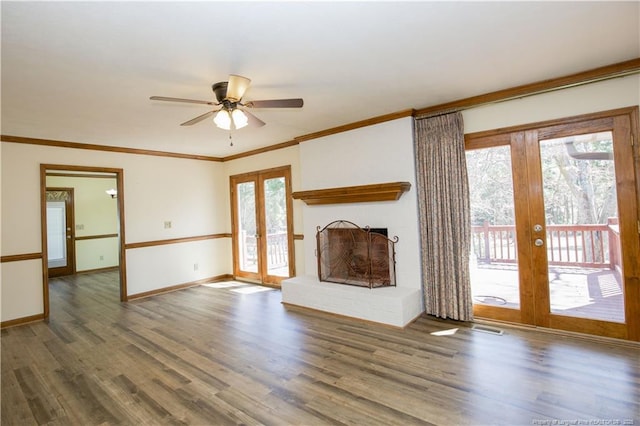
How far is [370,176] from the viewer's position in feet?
13.8

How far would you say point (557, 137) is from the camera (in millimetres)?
3180

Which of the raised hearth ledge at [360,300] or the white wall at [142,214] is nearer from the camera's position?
the raised hearth ledge at [360,300]

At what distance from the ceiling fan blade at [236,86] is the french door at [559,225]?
252cm

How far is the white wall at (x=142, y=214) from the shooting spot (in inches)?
165

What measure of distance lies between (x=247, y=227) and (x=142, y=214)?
5.90 ft

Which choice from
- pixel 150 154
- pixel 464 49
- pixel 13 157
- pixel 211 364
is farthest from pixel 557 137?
pixel 13 157

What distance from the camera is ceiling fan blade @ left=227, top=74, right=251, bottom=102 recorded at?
2.45 metres

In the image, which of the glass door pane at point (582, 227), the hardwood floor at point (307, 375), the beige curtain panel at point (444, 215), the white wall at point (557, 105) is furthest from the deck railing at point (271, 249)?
the glass door pane at point (582, 227)

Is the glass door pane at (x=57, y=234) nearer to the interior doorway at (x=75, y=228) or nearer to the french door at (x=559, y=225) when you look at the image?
the interior doorway at (x=75, y=228)

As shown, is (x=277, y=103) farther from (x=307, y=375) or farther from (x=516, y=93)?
(x=516, y=93)

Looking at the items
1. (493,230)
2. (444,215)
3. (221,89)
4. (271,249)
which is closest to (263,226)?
(271,249)

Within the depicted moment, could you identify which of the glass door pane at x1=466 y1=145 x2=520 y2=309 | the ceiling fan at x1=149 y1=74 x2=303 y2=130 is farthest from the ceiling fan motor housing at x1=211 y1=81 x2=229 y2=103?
the glass door pane at x1=466 y1=145 x2=520 y2=309

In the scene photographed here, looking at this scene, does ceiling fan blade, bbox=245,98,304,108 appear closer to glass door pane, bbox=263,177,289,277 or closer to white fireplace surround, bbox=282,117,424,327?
white fireplace surround, bbox=282,117,424,327

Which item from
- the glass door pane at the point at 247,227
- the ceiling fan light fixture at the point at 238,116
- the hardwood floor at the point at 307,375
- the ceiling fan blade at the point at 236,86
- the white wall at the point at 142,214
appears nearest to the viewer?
the hardwood floor at the point at 307,375
